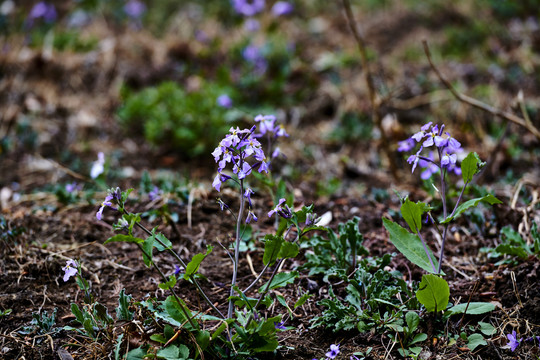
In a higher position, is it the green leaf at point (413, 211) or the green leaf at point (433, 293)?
the green leaf at point (413, 211)

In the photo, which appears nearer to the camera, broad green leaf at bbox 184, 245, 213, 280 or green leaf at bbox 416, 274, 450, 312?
broad green leaf at bbox 184, 245, 213, 280

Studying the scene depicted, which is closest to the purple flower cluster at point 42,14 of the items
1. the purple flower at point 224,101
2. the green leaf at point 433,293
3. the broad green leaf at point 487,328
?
the purple flower at point 224,101

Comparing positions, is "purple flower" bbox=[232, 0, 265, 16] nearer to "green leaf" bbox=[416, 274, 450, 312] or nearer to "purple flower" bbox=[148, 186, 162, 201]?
"purple flower" bbox=[148, 186, 162, 201]

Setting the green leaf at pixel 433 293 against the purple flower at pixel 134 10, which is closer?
the green leaf at pixel 433 293

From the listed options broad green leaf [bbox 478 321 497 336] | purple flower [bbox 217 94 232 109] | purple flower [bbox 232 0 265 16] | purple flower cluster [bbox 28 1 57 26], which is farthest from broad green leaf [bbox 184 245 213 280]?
purple flower cluster [bbox 28 1 57 26]

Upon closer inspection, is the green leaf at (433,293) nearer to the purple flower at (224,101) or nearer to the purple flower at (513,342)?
the purple flower at (513,342)

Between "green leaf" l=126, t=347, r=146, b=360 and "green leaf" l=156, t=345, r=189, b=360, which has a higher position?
"green leaf" l=156, t=345, r=189, b=360
